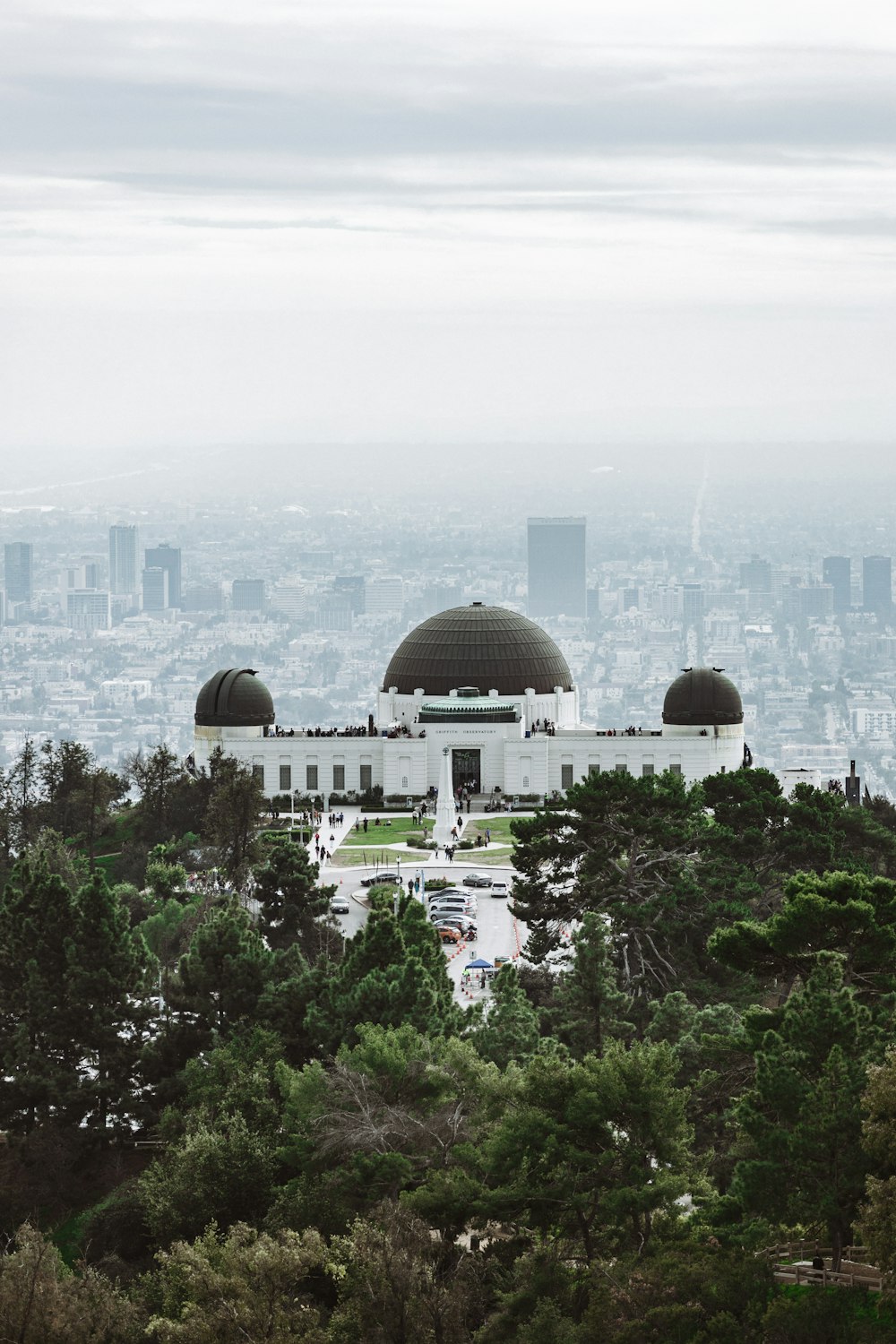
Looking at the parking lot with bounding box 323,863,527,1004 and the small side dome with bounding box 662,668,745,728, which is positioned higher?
the small side dome with bounding box 662,668,745,728

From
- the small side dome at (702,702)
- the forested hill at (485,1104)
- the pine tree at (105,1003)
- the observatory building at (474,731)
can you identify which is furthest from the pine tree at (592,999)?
the small side dome at (702,702)

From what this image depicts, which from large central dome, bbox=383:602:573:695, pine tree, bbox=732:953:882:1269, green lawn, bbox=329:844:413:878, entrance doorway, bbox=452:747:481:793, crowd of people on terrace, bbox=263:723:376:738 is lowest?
pine tree, bbox=732:953:882:1269

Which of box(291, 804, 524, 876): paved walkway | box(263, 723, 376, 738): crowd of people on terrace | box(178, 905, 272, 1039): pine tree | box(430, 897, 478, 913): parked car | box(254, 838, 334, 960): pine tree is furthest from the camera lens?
box(263, 723, 376, 738): crowd of people on terrace

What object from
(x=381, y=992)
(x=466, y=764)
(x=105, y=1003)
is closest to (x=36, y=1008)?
(x=105, y=1003)

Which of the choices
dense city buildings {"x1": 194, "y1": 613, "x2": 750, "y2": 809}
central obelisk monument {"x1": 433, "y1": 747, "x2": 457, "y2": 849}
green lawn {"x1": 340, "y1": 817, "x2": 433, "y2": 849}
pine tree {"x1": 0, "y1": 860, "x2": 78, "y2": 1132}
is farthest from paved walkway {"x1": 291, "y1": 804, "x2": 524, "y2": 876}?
pine tree {"x1": 0, "y1": 860, "x2": 78, "y2": 1132}

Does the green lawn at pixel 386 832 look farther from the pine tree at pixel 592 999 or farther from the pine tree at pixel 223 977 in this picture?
the pine tree at pixel 592 999

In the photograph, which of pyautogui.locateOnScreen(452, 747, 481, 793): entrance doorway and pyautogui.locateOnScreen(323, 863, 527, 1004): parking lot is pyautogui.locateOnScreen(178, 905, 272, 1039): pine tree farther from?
pyautogui.locateOnScreen(452, 747, 481, 793): entrance doorway
